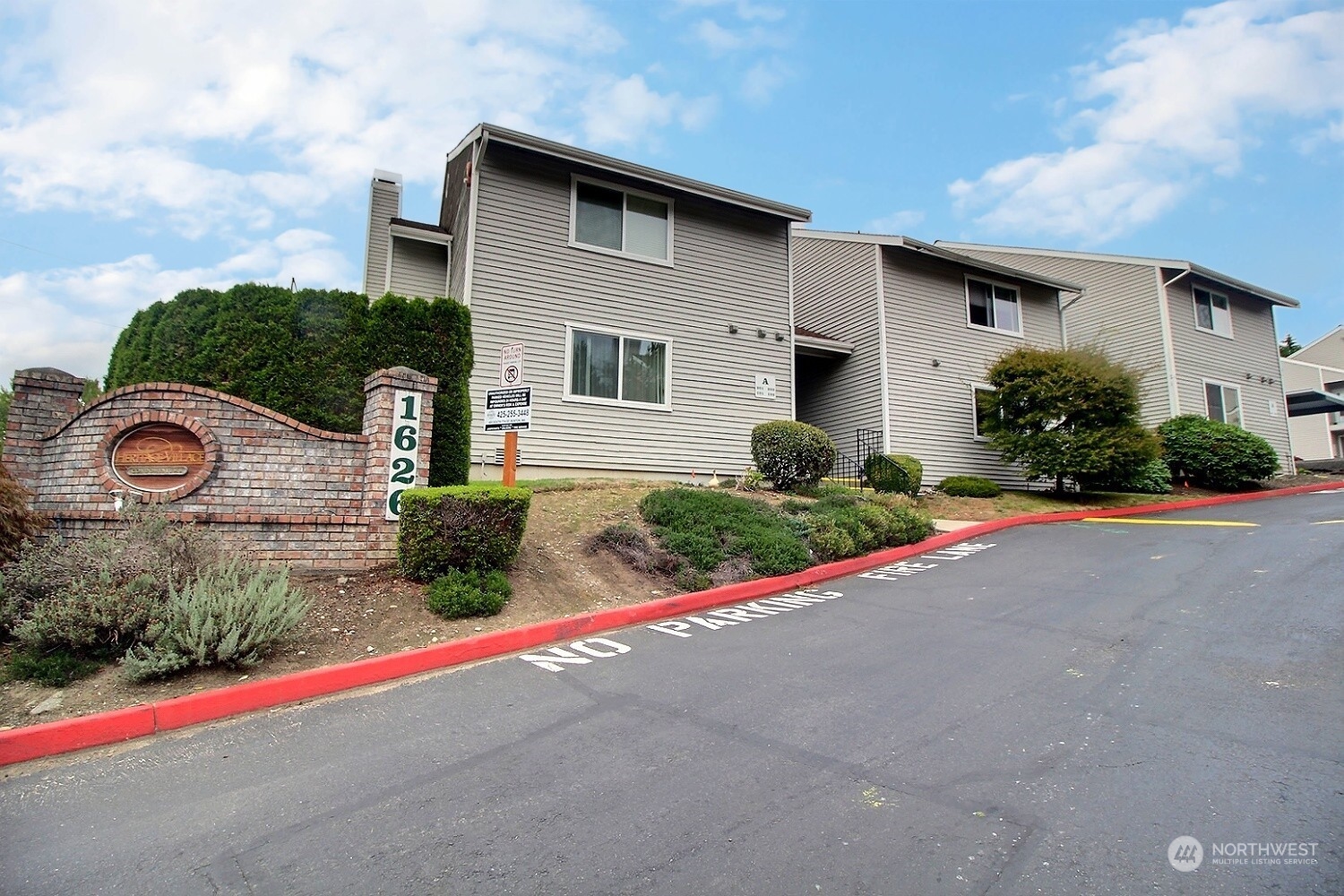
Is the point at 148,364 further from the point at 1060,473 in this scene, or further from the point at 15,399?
the point at 1060,473

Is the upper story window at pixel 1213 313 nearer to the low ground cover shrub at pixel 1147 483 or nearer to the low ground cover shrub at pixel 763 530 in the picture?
the low ground cover shrub at pixel 1147 483

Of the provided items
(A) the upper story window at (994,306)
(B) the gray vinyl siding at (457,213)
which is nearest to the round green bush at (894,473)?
(A) the upper story window at (994,306)

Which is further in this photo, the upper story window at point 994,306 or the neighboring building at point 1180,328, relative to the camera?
the neighboring building at point 1180,328

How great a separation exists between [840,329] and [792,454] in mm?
6695

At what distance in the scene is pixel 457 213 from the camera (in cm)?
1445

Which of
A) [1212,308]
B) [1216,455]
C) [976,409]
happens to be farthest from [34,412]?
[1212,308]

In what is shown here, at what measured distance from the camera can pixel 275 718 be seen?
4.47 metres

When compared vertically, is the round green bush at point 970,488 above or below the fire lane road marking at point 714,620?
above

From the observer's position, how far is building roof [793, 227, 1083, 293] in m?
16.8

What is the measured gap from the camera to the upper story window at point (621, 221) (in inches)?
531

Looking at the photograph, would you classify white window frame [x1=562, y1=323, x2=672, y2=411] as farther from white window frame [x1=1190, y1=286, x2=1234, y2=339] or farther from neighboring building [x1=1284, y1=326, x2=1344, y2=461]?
neighboring building [x1=1284, y1=326, x2=1344, y2=461]

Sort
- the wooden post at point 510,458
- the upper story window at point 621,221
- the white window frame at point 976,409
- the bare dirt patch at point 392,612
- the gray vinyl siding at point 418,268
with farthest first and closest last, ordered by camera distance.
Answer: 1. the white window frame at point 976,409
2. the gray vinyl siding at point 418,268
3. the upper story window at point 621,221
4. the wooden post at point 510,458
5. the bare dirt patch at point 392,612

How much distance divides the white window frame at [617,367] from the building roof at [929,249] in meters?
6.59

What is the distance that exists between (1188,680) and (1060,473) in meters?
11.9
